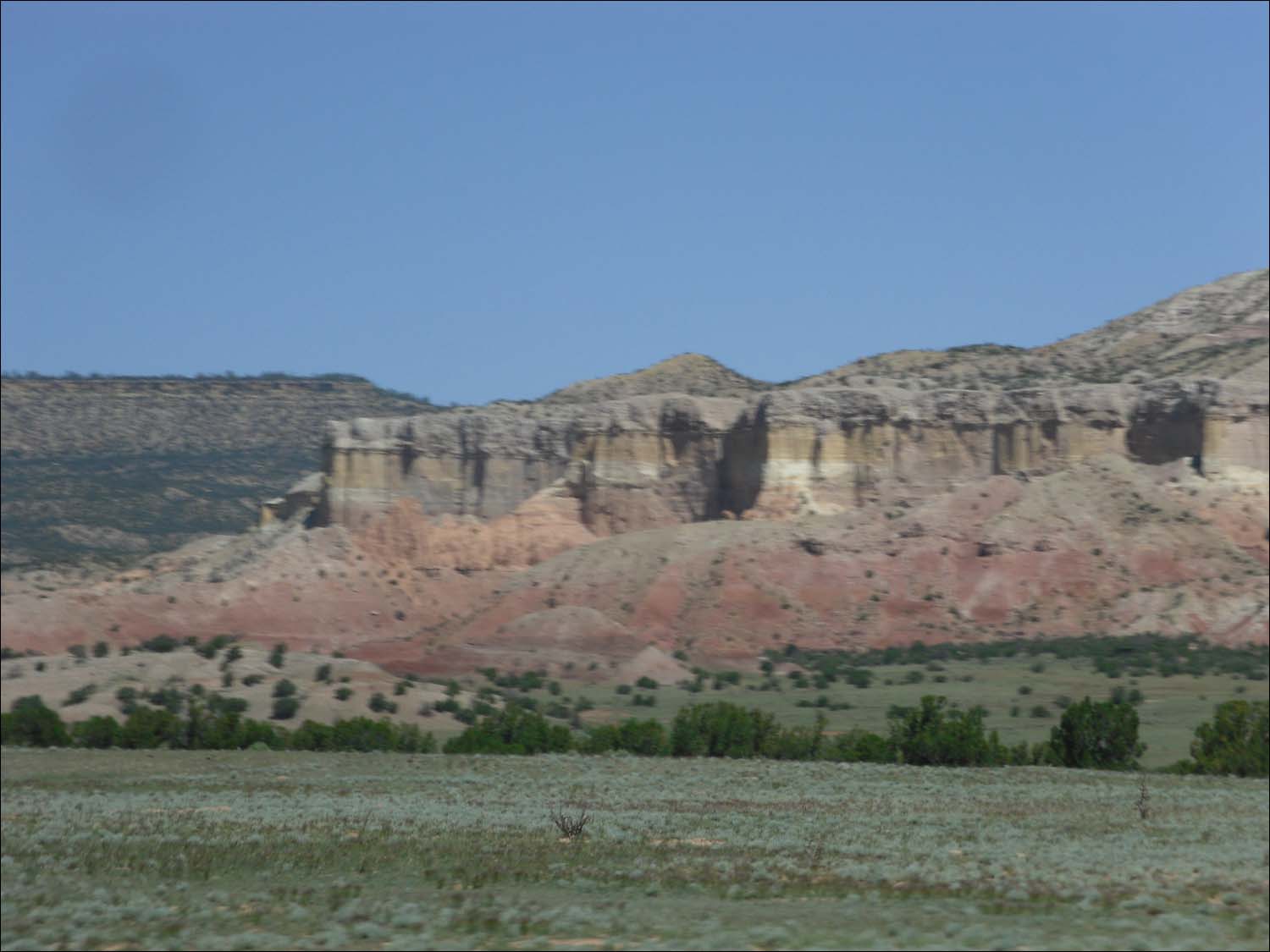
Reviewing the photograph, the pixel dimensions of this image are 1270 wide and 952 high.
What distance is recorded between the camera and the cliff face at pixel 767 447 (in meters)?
88.2

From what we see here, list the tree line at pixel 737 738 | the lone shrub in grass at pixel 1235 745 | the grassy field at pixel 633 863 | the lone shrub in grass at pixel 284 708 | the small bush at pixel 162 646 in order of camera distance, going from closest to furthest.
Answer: the grassy field at pixel 633 863, the lone shrub in grass at pixel 1235 745, the tree line at pixel 737 738, the lone shrub in grass at pixel 284 708, the small bush at pixel 162 646

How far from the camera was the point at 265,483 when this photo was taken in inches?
6068

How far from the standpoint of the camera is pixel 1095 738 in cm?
4181

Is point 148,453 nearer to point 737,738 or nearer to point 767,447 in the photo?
point 767,447

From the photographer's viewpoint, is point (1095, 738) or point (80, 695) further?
point (80, 695)

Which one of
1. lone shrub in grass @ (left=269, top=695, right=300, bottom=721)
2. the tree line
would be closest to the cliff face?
lone shrub in grass @ (left=269, top=695, right=300, bottom=721)

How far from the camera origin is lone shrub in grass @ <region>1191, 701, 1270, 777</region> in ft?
130

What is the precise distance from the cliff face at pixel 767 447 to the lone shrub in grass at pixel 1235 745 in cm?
4507

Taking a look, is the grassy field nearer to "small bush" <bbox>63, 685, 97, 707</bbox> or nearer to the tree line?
the tree line

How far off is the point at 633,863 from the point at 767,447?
70.2 metres

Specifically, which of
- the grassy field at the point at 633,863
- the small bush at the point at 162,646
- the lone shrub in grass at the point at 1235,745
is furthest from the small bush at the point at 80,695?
the lone shrub in grass at the point at 1235,745

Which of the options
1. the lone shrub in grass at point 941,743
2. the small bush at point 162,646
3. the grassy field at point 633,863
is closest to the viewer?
the grassy field at point 633,863

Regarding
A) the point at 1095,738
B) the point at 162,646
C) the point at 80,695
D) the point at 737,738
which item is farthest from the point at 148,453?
the point at 1095,738

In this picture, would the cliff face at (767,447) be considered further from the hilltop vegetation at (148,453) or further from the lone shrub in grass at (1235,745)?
the lone shrub in grass at (1235,745)
